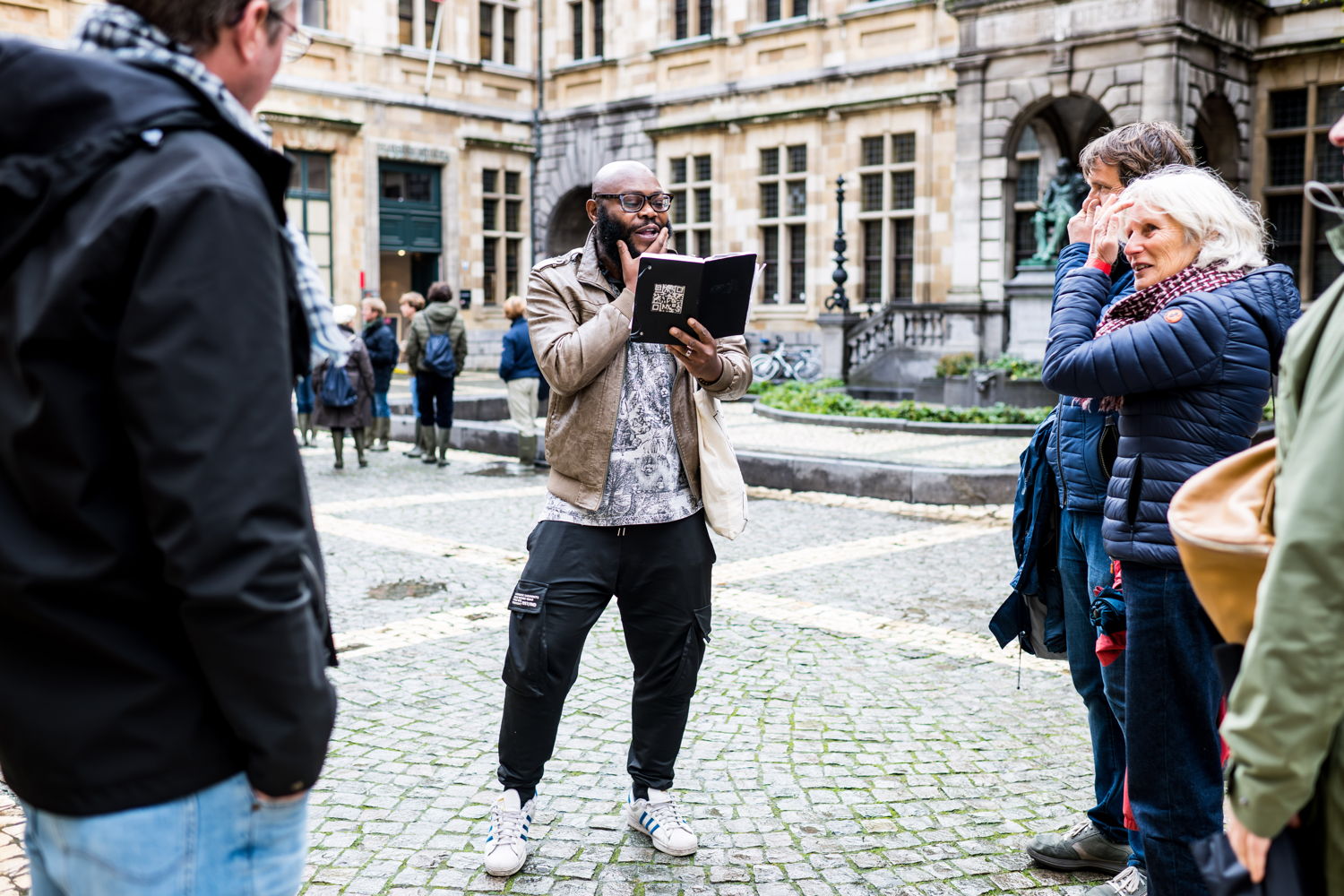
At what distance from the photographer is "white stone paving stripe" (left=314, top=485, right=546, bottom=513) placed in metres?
10.1

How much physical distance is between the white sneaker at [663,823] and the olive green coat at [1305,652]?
2122mm

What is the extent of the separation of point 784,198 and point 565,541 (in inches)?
907

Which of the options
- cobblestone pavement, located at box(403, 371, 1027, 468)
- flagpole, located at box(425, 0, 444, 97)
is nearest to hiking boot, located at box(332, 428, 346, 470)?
cobblestone pavement, located at box(403, 371, 1027, 468)

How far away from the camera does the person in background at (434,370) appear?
41.6ft

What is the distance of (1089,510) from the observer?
3359 millimetres

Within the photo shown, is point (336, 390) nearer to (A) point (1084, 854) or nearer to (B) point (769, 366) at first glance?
(A) point (1084, 854)

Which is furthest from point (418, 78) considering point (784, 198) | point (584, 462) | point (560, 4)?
point (584, 462)

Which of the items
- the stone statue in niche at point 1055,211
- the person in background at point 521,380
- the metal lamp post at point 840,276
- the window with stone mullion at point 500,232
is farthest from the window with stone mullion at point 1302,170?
the window with stone mullion at point 500,232

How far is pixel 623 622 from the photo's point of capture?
366cm

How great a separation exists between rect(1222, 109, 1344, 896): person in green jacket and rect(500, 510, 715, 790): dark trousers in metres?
2.07

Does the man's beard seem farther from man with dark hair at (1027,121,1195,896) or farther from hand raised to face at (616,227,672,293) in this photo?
man with dark hair at (1027,121,1195,896)

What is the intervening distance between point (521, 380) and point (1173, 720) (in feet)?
32.3

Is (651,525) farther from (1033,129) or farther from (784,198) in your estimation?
(784,198)

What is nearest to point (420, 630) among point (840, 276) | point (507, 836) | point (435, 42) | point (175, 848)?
point (507, 836)
